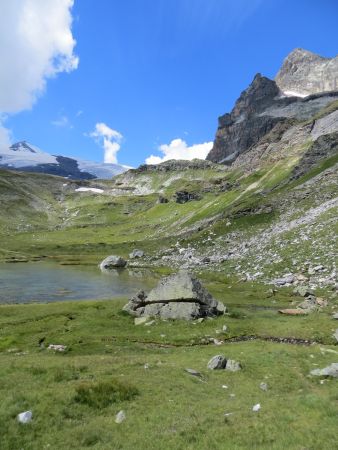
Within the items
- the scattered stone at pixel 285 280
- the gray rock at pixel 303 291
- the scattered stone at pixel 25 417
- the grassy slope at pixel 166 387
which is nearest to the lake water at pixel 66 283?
the scattered stone at pixel 285 280

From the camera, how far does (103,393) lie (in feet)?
71.6

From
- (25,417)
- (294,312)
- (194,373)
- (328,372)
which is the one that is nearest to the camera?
A: (25,417)

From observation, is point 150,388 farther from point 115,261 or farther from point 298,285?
point 115,261

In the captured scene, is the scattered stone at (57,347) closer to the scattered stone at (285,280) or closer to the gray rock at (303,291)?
the gray rock at (303,291)

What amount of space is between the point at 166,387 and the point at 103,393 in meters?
4.46

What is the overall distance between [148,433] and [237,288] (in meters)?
57.4

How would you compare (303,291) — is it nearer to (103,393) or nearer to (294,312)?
(294,312)

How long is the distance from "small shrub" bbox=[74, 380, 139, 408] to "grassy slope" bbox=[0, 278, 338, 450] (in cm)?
20

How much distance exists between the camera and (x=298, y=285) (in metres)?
66.8

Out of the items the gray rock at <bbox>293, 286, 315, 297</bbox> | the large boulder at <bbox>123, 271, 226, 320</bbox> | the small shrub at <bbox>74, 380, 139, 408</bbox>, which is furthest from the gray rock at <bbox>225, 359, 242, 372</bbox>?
the gray rock at <bbox>293, 286, 315, 297</bbox>

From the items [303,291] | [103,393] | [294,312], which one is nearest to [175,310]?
[294,312]

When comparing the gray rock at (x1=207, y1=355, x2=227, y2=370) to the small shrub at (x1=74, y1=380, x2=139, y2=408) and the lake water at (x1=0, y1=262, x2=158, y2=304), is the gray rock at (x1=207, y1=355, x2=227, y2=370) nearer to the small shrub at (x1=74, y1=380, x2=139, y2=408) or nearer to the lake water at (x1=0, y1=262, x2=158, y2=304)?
the small shrub at (x1=74, y1=380, x2=139, y2=408)

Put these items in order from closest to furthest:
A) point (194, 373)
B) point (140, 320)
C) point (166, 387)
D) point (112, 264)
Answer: point (166, 387)
point (194, 373)
point (140, 320)
point (112, 264)

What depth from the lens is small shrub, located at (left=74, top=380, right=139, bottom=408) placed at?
2077 centimetres
